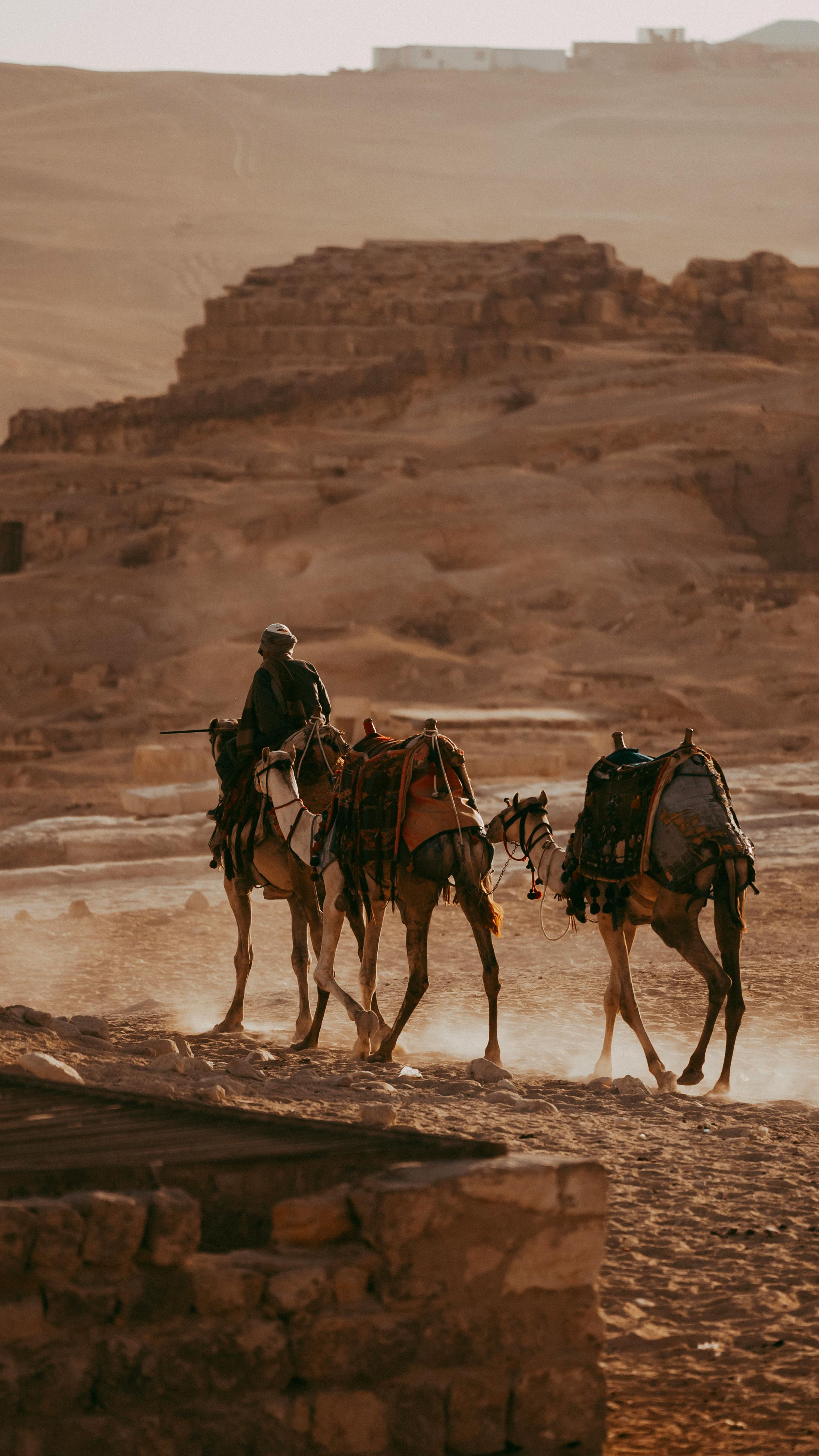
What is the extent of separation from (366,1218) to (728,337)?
153 ft

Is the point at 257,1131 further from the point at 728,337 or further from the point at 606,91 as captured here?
the point at 606,91

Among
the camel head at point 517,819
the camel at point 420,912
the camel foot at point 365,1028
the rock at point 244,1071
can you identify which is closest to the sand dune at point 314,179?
the camel head at point 517,819

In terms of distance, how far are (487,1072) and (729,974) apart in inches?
44.6

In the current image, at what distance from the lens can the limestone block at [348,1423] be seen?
356 cm

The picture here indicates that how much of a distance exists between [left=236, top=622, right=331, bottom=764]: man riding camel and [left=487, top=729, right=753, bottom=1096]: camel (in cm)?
150

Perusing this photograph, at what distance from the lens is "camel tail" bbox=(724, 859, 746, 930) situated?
7.14 m

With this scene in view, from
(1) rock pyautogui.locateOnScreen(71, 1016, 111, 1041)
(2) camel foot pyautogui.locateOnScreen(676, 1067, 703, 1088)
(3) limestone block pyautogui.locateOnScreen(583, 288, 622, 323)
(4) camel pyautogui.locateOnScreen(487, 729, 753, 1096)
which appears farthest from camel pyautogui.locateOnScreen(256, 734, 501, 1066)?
(3) limestone block pyautogui.locateOnScreen(583, 288, 622, 323)

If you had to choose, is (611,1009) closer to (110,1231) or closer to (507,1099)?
(507,1099)

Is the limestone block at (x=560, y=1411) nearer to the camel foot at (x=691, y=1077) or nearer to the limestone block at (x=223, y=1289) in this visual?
the limestone block at (x=223, y=1289)

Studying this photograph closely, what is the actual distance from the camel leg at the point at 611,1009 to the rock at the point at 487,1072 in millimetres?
571

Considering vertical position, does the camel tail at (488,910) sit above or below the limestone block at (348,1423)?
above

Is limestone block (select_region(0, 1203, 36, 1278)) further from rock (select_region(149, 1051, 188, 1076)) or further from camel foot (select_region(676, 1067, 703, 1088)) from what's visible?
camel foot (select_region(676, 1067, 703, 1088))

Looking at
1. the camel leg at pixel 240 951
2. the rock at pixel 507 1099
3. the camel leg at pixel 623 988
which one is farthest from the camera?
the camel leg at pixel 240 951

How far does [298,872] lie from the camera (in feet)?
27.7
